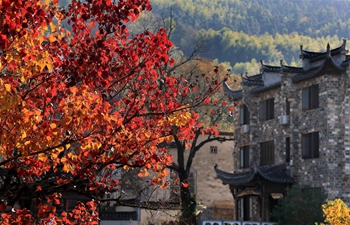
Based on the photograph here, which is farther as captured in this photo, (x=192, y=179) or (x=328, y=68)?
(x=192, y=179)

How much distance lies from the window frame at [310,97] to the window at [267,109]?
376 centimetres

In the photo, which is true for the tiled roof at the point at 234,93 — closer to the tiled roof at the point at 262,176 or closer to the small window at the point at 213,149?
the tiled roof at the point at 262,176

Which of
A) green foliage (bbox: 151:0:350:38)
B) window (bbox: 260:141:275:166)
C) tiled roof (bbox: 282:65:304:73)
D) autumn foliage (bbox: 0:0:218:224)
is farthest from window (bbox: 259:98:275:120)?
green foliage (bbox: 151:0:350:38)

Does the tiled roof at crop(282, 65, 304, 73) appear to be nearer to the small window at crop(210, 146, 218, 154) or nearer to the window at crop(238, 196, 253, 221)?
the window at crop(238, 196, 253, 221)

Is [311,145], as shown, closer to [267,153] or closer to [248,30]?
[267,153]

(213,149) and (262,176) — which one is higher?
(213,149)

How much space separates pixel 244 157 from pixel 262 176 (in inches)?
270

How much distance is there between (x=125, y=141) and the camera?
14547mm

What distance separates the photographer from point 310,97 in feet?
146

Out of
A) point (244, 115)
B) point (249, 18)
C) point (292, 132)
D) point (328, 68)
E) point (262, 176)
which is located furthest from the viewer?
point (249, 18)

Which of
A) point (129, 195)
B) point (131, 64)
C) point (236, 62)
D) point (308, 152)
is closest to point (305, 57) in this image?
point (308, 152)

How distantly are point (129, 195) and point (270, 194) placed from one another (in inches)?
300

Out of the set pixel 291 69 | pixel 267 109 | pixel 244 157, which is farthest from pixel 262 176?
pixel 244 157

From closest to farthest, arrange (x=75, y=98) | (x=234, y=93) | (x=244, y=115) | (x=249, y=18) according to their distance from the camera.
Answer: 1. (x=75, y=98)
2. (x=244, y=115)
3. (x=234, y=93)
4. (x=249, y=18)
